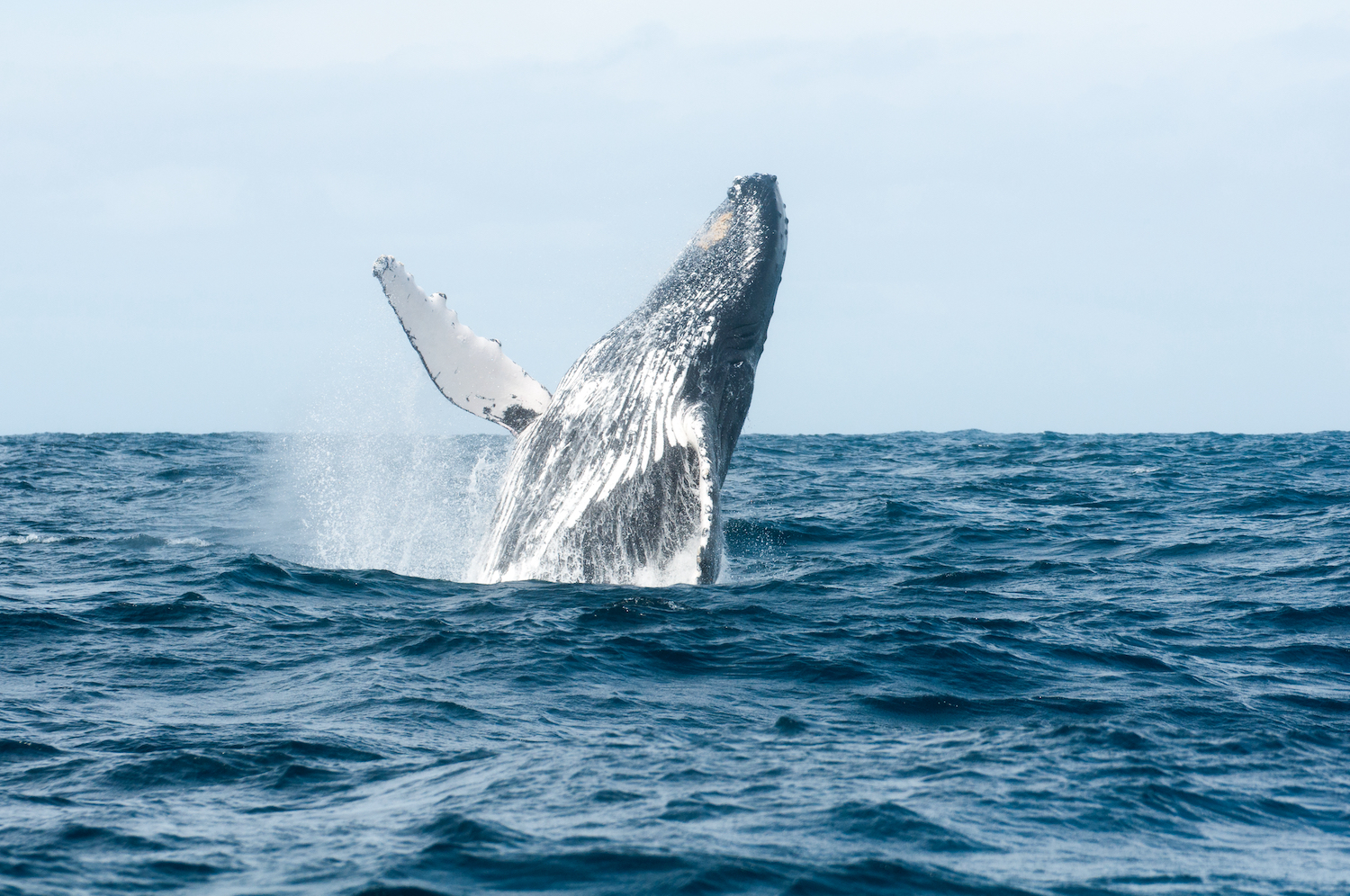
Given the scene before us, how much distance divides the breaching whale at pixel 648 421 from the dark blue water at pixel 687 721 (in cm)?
41

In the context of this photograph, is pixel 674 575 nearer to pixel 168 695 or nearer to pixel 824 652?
pixel 824 652

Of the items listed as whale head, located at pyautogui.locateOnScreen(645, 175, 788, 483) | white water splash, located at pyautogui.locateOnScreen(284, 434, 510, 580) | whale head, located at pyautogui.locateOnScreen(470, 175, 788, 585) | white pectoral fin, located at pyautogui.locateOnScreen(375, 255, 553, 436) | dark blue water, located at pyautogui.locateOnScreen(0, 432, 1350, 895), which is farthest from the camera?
white water splash, located at pyautogui.locateOnScreen(284, 434, 510, 580)

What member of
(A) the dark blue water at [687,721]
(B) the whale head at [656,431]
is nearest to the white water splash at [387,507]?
(A) the dark blue water at [687,721]

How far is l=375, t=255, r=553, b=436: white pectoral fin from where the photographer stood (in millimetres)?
10484

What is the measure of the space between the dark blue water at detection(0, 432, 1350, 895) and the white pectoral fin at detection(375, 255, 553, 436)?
1.62 metres

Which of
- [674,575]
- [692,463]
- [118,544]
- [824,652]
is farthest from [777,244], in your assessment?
[118,544]

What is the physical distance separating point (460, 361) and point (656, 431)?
91.7 inches

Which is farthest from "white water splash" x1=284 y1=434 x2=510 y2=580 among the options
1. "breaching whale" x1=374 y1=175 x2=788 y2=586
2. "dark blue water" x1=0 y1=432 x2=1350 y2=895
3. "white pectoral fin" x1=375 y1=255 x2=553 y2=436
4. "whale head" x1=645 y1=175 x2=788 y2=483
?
"whale head" x1=645 y1=175 x2=788 y2=483

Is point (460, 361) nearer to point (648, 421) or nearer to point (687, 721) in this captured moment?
point (648, 421)

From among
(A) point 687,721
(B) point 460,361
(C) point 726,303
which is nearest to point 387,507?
(B) point 460,361

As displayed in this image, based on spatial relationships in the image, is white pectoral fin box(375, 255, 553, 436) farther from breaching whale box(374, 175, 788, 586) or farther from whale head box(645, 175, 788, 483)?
whale head box(645, 175, 788, 483)

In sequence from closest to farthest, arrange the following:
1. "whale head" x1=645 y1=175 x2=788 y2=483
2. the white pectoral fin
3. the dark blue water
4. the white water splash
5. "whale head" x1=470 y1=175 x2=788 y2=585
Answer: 1. the dark blue water
2. "whale head" x1=470 y1=175 x2=788 y2=585
3. "whale head" x1=645 y1=175 x2=788 y2=483
4. the white pectoral fin
5. the white water splash

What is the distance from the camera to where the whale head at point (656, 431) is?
30.3ft

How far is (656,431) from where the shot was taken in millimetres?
9320
